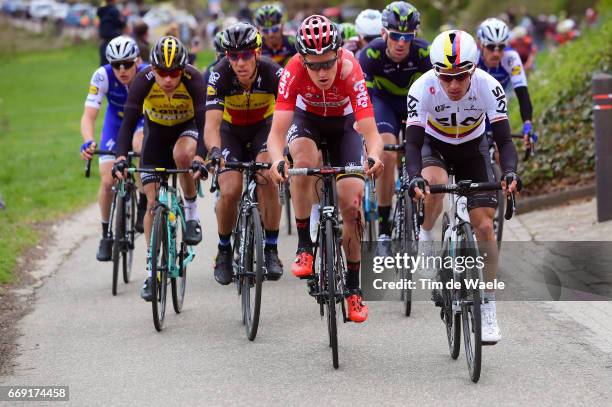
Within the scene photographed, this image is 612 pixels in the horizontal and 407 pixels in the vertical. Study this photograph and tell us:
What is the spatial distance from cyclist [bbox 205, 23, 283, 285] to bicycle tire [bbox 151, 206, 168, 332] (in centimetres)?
49

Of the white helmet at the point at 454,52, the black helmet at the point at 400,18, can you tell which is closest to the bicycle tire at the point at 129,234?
the black helmet at the point at 400,18

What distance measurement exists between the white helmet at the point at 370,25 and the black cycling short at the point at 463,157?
502 cm

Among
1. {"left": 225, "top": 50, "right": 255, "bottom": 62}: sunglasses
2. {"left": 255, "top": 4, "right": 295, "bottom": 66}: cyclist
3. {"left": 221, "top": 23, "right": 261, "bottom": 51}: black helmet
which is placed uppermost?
{"left": 255, "top": 4, "right": 295, "bottom": 66}: cyclist

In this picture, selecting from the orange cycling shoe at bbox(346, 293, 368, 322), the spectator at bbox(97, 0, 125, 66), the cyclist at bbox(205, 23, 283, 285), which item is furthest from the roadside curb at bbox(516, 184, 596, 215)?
the spectator at bbox(97, 0, 125, 66)

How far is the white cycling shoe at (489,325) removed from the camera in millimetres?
6578

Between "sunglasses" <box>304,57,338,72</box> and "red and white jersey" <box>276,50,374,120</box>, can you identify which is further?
"red and white jersey" <box>276,50,374,120</box>

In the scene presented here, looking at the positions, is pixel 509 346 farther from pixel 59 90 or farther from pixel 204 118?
pixel 59 90

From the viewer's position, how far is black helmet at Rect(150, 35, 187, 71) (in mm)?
8688

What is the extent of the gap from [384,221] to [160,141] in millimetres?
2103

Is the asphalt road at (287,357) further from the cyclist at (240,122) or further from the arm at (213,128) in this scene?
the arm at (213,128)

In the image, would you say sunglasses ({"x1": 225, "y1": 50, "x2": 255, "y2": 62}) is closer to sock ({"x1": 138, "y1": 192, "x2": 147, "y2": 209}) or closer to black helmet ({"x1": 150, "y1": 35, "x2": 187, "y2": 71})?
black helmet ({"x1": 150, "y1": 35, "x2": 187, "y2": 71})

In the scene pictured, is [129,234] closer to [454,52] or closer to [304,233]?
[304,233]

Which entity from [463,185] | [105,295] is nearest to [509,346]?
[463,185]

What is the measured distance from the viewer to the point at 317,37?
290 inches
